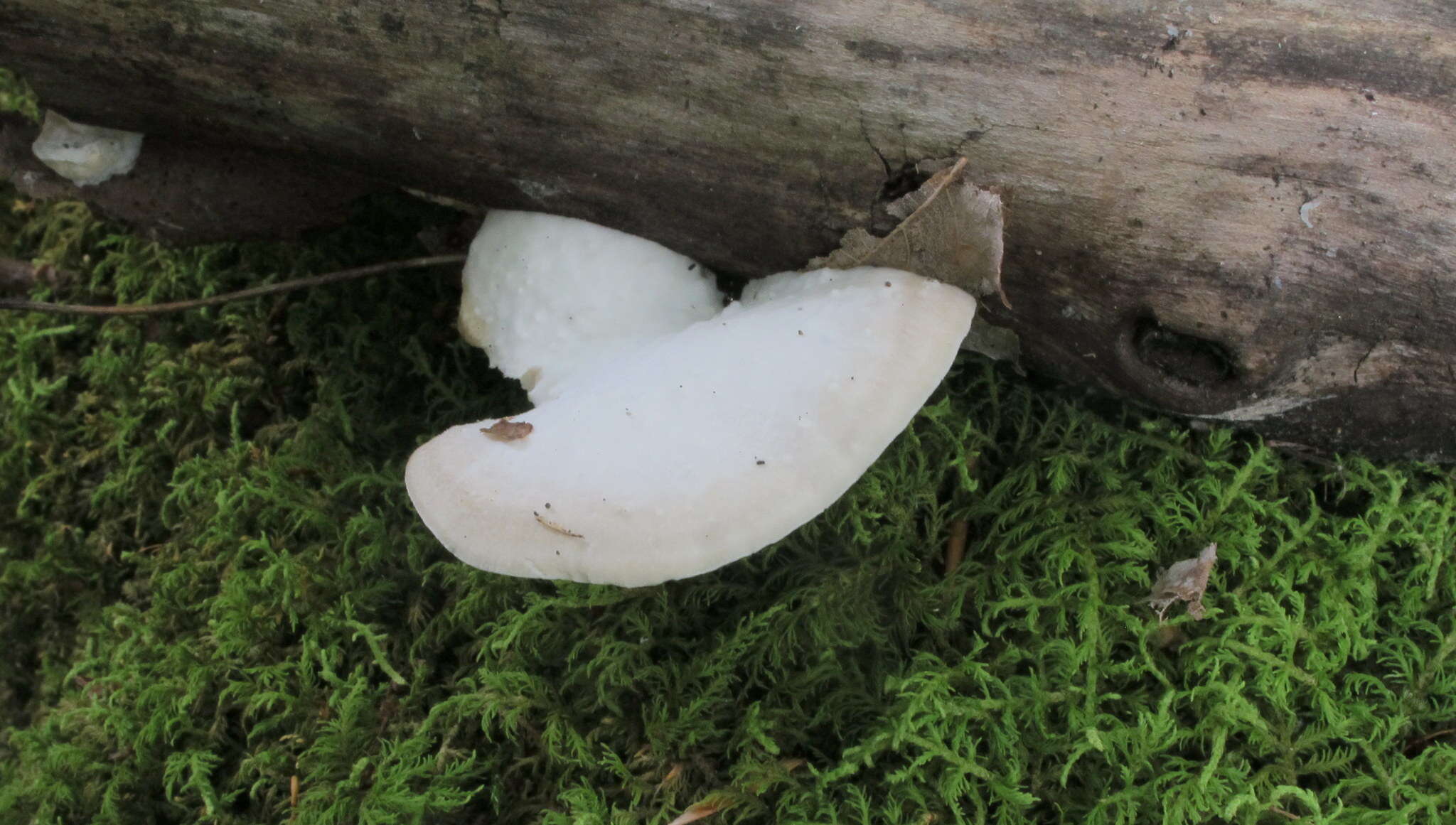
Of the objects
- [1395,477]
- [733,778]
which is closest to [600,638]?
[733,778]

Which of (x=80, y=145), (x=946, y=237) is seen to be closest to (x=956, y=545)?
(x=946, y=237)

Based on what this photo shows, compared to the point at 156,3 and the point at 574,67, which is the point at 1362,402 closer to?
the point at 574,67

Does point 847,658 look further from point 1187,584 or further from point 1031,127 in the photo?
point 1031,127

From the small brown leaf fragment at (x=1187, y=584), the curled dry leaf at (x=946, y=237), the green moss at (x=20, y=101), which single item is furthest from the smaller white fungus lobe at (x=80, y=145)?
the small brown leaf fragment at (x=1187, y=584)

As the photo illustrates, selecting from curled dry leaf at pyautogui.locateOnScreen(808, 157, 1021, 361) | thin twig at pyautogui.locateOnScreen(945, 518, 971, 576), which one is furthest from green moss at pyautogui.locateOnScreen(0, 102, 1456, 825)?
curled dry leaf at pyautogui.locateOnScreen(808, 157, 1021, 361)

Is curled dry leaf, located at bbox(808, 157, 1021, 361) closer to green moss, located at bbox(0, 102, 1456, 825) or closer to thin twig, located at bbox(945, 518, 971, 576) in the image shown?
green moss, located at bbox(0, 102, 1456, 825)

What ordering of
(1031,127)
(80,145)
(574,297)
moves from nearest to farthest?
1. (1031,127)
2. (574,297)
3. (80,145)

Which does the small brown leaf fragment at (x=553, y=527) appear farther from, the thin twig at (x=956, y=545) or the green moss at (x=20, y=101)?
the green moss at (x=20, y=101)

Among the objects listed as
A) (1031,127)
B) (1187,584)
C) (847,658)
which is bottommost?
(847,658)
